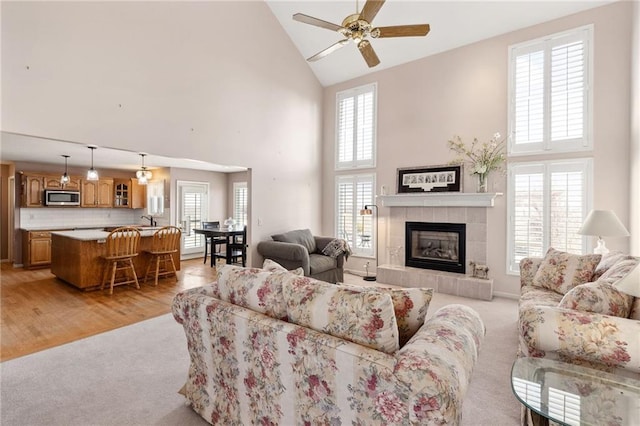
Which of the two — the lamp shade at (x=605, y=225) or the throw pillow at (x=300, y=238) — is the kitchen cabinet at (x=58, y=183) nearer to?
the throw pillow at (x=300, y=238)

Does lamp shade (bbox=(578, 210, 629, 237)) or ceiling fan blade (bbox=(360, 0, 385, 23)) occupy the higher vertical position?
ceiling fan blade (bbox=(360, 0, 385, 23))

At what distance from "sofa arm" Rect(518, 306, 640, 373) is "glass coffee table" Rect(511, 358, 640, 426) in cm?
9

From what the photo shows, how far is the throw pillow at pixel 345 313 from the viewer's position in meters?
1.31

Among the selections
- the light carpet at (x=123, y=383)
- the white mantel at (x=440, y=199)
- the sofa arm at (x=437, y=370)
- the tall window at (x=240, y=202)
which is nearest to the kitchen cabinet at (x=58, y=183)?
Answer: the tall window at (x=240, y=202)

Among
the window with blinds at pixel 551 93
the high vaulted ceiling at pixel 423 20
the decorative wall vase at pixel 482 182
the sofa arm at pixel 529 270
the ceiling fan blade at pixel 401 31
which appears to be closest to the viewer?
the ceiling fan blade at pixel 401 31

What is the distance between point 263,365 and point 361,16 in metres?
2.92

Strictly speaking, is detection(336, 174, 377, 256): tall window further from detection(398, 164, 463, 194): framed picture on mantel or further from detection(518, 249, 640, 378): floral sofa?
detection(518, 249, 640, 378): floral sofa

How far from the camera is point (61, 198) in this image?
23.1ft

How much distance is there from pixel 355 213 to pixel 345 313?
5.12 m

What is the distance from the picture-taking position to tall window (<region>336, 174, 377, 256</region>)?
6.24m

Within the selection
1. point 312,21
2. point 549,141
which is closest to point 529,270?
point 549,141

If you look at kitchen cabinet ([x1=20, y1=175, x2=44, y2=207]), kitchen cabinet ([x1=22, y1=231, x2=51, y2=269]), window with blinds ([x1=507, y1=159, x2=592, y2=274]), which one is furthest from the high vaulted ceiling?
kitchen cabinet ([x1=22, y1=231, x2=51, y2=269])

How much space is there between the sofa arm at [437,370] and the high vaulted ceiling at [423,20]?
510cm

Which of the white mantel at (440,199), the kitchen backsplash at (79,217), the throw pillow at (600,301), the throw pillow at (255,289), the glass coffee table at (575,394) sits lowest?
the glass coffee table at (575,394)
